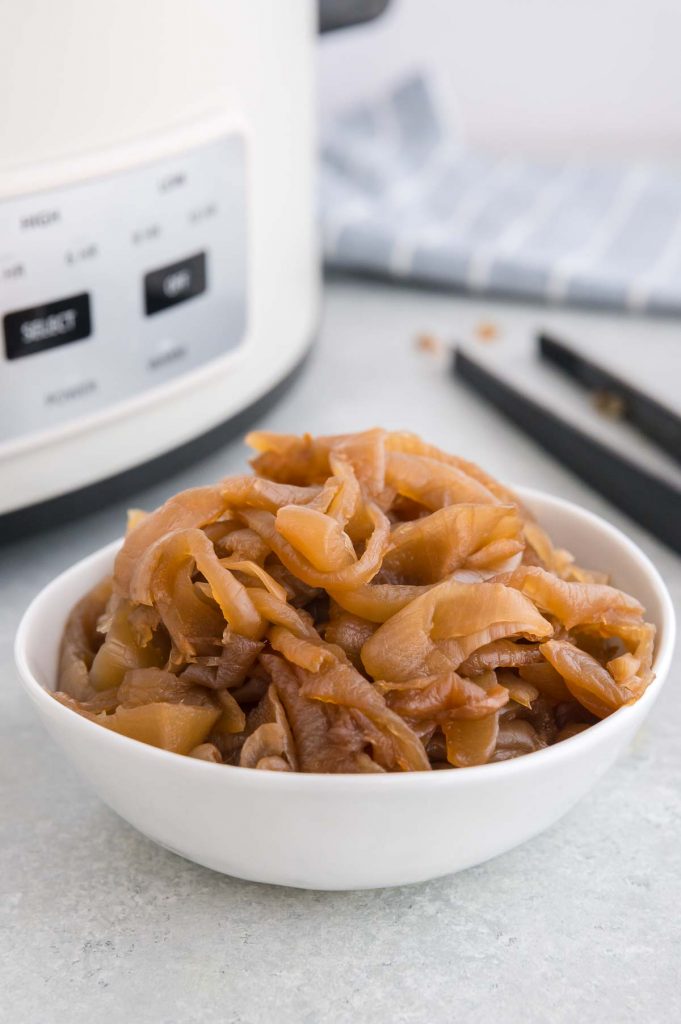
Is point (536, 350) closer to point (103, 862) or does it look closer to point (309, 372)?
point (309, 372)

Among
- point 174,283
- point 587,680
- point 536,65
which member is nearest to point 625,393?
point 174,283

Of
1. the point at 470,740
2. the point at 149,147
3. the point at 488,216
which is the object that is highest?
the point at 149,147

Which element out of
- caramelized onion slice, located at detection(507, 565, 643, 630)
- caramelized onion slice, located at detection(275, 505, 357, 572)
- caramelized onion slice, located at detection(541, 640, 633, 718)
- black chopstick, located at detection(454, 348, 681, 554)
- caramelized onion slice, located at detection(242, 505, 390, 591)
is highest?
caramelized onion slice, located at detection(275, 505, 357, 572)

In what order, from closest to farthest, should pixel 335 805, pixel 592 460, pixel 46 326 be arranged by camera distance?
1. pixel 335 805
2. pixel 46 326
3. pixel 592 460

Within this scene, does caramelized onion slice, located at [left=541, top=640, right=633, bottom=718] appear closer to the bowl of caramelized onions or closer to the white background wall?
the bowl of caramelized onions

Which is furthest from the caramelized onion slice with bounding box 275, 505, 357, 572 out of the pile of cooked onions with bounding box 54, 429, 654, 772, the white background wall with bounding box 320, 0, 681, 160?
the white background wall with bounding box 320, 0, 681, 160

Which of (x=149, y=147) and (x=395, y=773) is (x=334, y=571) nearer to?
(x=395, y=773)

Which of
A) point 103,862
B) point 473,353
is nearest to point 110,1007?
point 103,862
